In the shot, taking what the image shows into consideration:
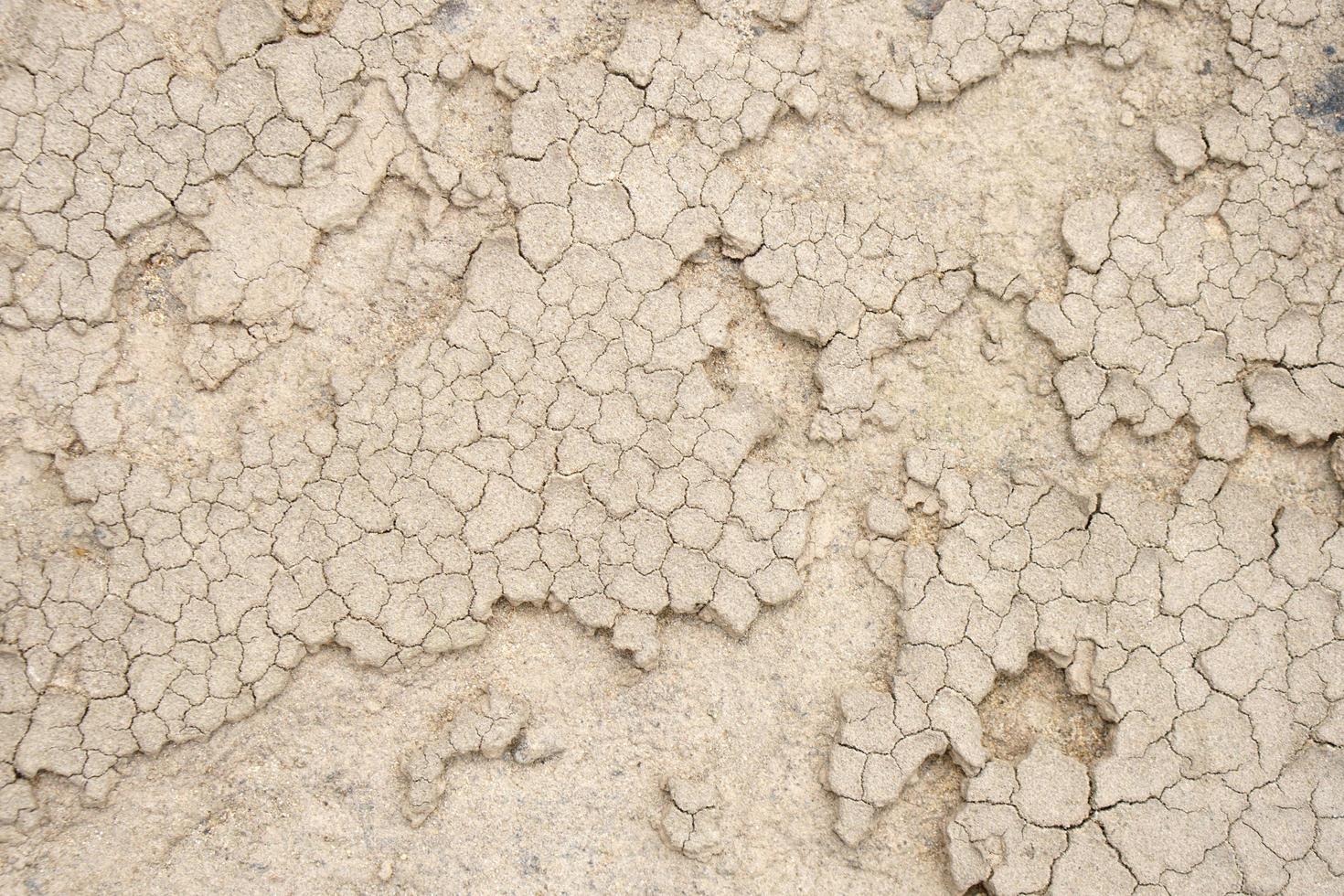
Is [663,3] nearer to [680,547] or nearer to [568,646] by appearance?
[680,547]

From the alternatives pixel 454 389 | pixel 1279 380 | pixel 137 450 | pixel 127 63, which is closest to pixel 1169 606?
pixel 1279 380

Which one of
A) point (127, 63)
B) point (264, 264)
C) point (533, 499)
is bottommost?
point (533, 499)

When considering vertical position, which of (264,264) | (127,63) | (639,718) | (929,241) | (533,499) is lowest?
(639,718)

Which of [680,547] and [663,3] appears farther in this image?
[663,3]

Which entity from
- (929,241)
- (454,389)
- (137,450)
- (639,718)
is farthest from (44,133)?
(929,241)

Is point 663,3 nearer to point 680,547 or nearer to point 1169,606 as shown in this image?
point 680,547

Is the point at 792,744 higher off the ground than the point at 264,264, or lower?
lower
